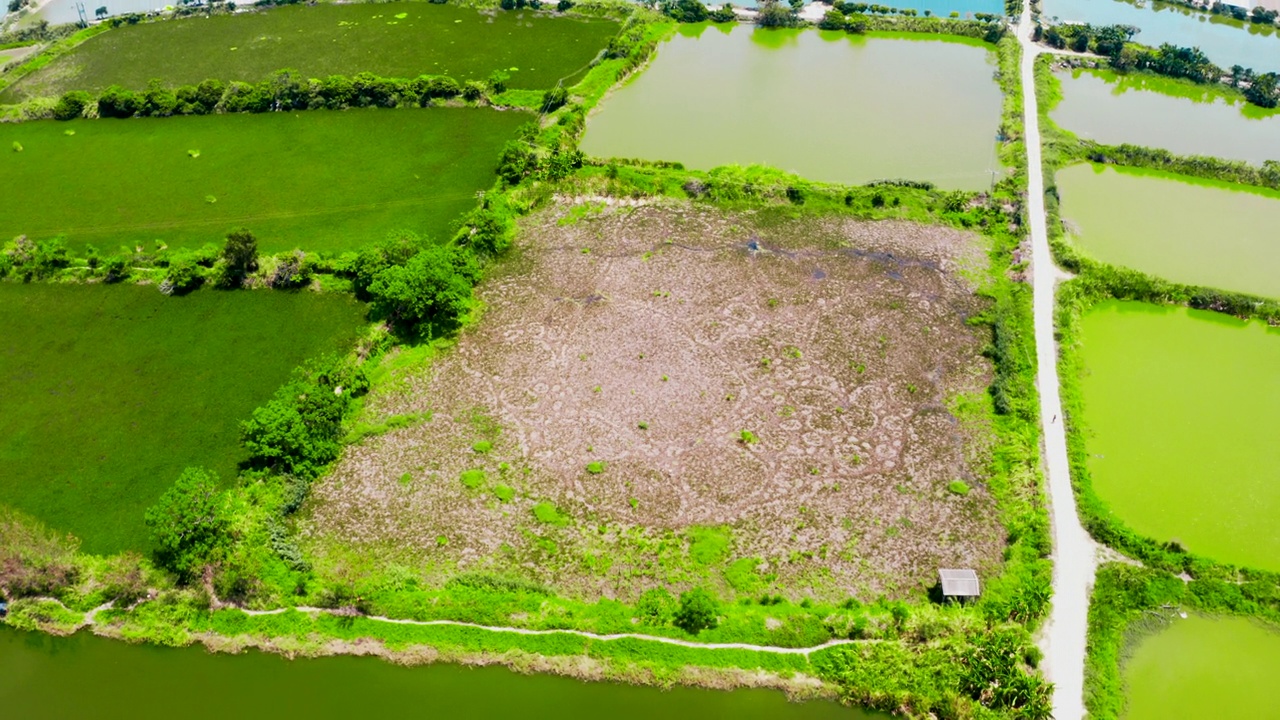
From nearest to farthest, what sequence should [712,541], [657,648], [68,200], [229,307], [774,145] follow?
1. [657,648]
2. [712,541]
3. [229,307]
4. [68,200]
5. [774,145]

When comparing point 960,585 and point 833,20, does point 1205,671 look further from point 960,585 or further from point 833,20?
point 833,20

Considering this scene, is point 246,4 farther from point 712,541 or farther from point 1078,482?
point 1078,482

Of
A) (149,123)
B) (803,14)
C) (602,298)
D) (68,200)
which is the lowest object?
(602,298)

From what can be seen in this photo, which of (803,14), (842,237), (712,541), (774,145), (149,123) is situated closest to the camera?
(712,541)

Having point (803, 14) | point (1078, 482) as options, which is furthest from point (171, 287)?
point (803, 14)

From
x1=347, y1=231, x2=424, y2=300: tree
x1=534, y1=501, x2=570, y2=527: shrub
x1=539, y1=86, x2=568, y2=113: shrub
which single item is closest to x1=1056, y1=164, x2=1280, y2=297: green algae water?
x1=534, y1=501, x2=570, y2=527: shrub

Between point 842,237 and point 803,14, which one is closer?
point 842,237

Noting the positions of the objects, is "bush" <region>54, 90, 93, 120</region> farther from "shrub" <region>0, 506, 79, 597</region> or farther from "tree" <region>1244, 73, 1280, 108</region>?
"tree" <region>1244, 73, 1280, 108</region>
